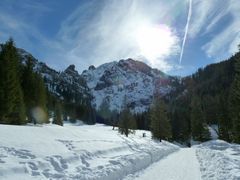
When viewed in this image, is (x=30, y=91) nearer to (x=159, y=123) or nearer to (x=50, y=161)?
(x=159, y=123)

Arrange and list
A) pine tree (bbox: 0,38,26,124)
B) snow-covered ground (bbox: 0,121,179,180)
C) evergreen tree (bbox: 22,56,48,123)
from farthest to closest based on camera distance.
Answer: evergreen tree (bbox: 22,56,48,123) < pine tree (bbox: 0,38,26,124) < snow-covered ground (bbox: 0,121,179,180)

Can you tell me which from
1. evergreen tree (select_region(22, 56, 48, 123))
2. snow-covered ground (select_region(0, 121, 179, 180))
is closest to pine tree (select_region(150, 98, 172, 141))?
evergreen tree (select_region(22, 56, 48, 123))

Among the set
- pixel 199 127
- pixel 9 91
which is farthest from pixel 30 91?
pixel 199 127

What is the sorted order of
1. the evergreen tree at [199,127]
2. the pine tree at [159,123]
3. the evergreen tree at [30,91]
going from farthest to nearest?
the evergreen tree at [199,127], the pine tree at [159,123], the evergreen tree at [30,91]

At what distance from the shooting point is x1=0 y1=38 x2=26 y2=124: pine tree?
32.5m

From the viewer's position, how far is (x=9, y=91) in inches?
1310

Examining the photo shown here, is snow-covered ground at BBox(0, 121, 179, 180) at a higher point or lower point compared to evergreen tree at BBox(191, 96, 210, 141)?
lower

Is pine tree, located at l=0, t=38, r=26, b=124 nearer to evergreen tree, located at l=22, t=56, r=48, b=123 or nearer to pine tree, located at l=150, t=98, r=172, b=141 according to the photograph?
evergreen tree, located at l=22, t=56, r=48, b=123

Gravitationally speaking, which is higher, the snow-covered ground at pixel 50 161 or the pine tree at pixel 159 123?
the pine tree at pixel 159 123

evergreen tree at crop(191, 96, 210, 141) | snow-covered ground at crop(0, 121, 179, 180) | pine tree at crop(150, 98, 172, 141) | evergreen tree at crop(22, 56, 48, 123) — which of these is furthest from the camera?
evergreen tree at crop(191, 96, 210, 141)

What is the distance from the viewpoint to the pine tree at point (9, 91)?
32531mm

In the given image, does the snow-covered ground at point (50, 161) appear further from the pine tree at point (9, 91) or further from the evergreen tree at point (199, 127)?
the evergreen tree at point (199, 127)

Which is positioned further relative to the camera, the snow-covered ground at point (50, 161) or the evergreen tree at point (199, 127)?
the evergreen tree at point (199, 127)

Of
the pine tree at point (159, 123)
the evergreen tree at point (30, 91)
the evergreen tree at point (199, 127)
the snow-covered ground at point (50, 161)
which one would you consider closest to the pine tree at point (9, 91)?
the evergreen tree at point (30, 91)
